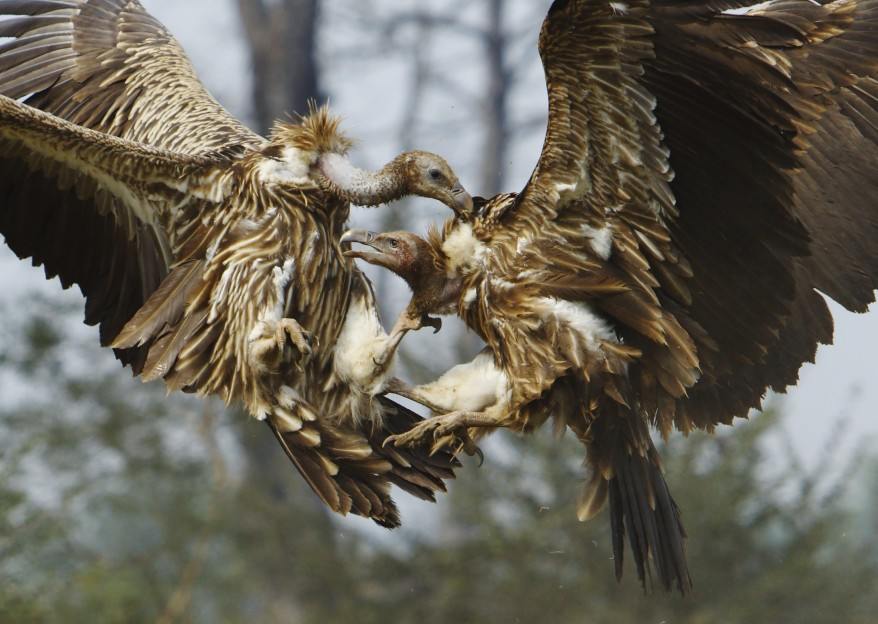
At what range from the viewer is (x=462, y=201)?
5660 mm

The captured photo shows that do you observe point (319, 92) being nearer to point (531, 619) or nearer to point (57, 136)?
point (531, 619)

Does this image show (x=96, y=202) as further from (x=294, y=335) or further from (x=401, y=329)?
(x=401, y=329)

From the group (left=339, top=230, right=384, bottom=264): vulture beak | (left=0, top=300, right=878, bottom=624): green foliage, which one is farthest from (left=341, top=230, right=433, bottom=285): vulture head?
(left=0, top=300, right=878, bottom=624): green foliage

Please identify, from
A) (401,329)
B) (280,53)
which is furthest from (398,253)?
(280,53)

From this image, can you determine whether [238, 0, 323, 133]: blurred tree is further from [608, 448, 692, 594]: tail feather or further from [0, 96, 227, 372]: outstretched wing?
[608, 448, 692, 594]: tail feather

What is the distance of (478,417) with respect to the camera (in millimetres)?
5469

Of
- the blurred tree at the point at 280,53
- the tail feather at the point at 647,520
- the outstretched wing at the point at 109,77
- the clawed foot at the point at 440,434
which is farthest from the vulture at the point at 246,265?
the blurred tree at the point at 280,53

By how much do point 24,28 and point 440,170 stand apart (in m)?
2.57

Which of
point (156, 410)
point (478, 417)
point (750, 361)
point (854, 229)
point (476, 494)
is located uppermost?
point (854, 229)

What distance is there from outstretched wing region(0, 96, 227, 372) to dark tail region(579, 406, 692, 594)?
1692mm

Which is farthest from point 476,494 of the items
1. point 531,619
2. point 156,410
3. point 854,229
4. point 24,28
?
point 854,229

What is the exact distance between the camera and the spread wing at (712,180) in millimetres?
4750

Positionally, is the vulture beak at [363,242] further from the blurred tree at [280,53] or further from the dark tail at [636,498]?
the blurred tree at [280,53]

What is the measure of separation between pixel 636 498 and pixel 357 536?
31.0ft
